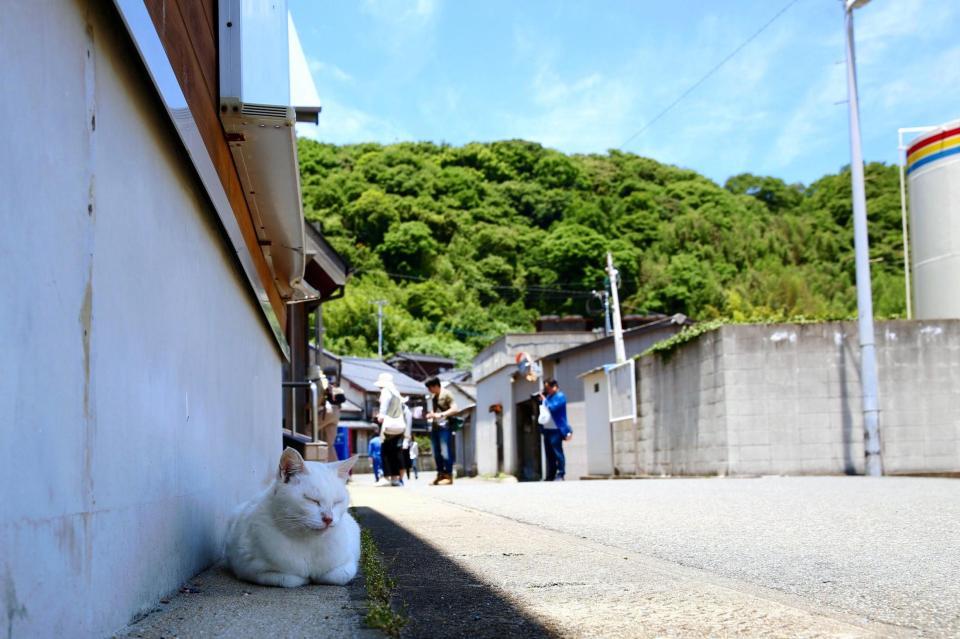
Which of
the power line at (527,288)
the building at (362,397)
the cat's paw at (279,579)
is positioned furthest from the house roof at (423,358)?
the cat's paw at (279,579)

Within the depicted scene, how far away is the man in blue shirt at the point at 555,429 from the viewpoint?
14031mm

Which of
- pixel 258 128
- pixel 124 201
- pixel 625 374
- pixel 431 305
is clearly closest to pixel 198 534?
pixel 124 201

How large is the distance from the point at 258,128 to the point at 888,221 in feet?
112

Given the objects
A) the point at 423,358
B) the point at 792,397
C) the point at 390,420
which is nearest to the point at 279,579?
the point at 390,420

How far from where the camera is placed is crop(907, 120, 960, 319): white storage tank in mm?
15219

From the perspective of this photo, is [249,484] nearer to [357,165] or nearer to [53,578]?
[53,578]

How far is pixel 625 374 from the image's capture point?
17312mm

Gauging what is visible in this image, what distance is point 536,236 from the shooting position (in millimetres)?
55000

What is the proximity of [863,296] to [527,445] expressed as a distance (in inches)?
604

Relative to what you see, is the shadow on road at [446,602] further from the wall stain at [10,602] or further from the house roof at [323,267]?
the house roof at [323,267]

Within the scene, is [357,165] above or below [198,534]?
above

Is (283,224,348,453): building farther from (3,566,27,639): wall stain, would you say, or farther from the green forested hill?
the green forested hill

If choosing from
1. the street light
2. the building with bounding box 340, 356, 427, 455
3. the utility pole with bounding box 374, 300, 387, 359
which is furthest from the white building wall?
the utility pole with bounding box 374, 300, 387, 359

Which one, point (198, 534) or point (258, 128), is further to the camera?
point (258, 128)
